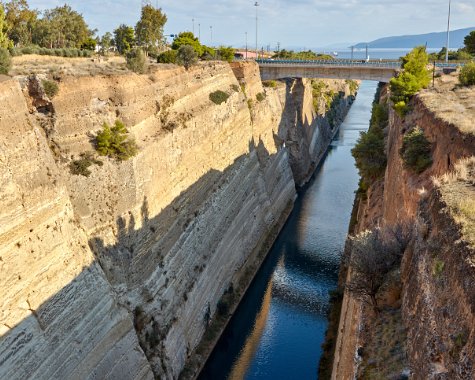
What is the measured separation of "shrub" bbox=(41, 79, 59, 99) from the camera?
630 inches

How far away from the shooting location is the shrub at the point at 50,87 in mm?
16000

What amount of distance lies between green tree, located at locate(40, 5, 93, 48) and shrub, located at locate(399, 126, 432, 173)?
2282 cm

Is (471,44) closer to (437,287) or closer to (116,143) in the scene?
(116,143)

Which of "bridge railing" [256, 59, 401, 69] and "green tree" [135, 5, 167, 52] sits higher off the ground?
"green tree" [135, 5, 167, 52]

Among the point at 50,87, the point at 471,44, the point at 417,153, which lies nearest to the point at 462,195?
the point at 417,153

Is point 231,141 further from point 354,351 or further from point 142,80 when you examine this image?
point 354,351

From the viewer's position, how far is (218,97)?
2823cm

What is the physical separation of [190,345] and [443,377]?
45.9 feet

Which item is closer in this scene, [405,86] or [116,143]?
[116,143]

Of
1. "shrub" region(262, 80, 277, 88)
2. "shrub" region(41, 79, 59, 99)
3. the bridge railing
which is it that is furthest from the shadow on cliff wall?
"shrub" region(262, 80, 277, 88)

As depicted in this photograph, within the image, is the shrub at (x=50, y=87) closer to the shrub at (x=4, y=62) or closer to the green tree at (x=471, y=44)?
the shrub at (x=4, y=62)

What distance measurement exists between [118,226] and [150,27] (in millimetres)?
23544

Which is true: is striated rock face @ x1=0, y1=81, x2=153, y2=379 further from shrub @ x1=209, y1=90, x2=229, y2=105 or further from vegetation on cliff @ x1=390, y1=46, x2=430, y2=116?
vegetation on cliff @ x1=390, y1=46, x2=430, y2=116

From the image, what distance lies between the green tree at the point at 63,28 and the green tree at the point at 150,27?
379 cm
